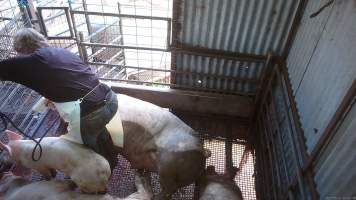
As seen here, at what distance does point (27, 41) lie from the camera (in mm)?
3320

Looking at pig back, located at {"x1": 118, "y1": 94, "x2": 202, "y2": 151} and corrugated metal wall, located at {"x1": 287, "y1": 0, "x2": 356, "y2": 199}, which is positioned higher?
corrugated metal wall, located at {"x1": 287, "y1": 0, "x2": 356, "y2": 199}

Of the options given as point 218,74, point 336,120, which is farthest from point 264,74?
point 336,120

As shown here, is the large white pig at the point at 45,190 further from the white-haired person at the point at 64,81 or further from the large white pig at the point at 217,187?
the large white pig at the point at 217,187

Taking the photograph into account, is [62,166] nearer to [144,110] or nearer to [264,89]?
[144,110]

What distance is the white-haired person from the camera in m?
3.19

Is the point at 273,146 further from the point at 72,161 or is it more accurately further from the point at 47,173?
the point at 47,173

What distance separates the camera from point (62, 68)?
10.9ft

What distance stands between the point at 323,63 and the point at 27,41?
2.91 m

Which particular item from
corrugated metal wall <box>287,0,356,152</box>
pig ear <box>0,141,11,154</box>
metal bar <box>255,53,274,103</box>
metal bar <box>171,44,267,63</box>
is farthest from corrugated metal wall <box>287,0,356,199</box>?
pig ear <box>0,141,11,154</box>

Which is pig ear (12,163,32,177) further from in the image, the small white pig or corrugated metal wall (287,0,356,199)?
corrugated metal wall (287,0,356,199)

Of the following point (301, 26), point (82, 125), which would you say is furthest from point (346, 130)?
point (82, 125)

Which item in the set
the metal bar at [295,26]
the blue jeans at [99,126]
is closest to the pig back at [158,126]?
the blue jeans at [99,126]

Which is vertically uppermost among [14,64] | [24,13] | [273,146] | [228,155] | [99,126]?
[14,64]

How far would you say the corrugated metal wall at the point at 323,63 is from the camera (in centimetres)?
271
